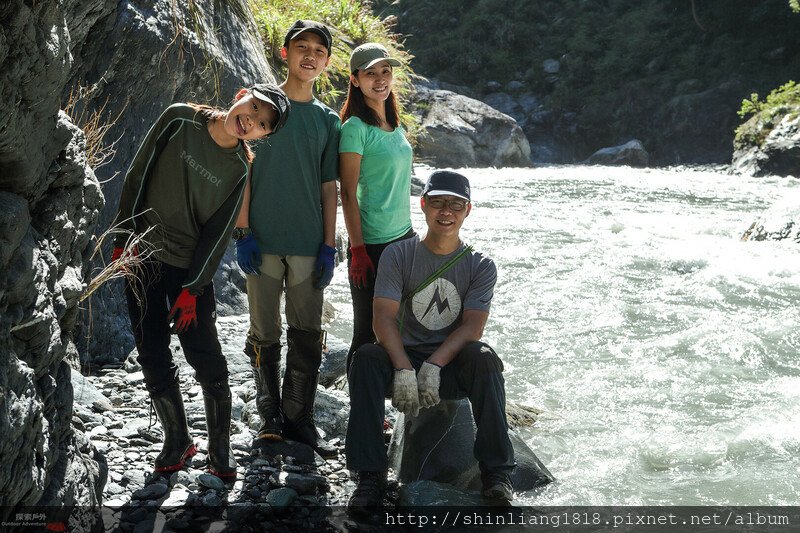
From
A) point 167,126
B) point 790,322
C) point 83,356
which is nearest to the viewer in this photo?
point 167,126

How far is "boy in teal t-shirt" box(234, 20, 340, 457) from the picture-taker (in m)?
4.18

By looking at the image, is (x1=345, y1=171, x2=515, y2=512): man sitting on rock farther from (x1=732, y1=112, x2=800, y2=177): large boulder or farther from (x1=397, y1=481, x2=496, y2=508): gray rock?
(x1=732, y1=112, x2=800, y2=177): large boulder

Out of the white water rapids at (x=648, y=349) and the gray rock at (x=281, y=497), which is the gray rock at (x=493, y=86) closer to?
the white water rapids at (x=648, y=349)

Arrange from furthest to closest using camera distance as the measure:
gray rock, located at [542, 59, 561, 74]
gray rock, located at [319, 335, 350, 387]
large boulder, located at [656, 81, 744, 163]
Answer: gray rock, located at [542, 59, 561, 74], large boulder, located at [656, 81, 744, 163], gray rock, located at [319, 335, 350, 387]

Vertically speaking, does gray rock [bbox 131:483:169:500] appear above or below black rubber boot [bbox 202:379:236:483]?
below

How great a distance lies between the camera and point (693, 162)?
29.4 m

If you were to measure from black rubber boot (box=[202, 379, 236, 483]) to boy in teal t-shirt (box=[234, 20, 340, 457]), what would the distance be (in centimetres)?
45

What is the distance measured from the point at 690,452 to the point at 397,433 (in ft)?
6.32

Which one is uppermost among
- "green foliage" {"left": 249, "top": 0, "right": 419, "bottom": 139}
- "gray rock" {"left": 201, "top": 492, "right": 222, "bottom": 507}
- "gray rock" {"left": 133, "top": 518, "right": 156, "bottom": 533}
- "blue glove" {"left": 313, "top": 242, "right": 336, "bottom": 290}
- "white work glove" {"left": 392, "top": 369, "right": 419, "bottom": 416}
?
"green foliage" {"left": 249, "top": 0, "right": 419, "bottom": 139}

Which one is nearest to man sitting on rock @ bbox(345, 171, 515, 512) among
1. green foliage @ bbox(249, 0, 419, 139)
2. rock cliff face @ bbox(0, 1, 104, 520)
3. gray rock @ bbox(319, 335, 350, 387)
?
rock cliff face @ bbox(0, 1, 104, 520)

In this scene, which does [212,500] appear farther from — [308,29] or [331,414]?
[308,29]

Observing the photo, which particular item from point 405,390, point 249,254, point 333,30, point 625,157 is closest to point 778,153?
point 625,157

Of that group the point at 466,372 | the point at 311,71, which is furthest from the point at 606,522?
the point at 311,71

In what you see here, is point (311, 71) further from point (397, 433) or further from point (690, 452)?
point (690, 452)
